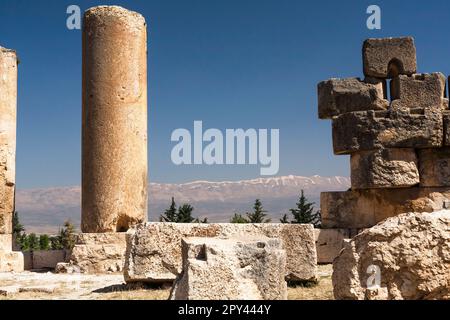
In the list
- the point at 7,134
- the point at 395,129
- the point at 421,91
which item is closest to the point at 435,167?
the point at 395,129

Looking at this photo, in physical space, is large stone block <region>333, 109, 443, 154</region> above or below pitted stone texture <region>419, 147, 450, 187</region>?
above

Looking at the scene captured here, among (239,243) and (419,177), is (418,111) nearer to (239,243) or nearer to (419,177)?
(419,177)

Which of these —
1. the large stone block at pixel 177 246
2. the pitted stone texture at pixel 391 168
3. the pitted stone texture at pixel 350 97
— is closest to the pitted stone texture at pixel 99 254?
the large stone block at pixel 177 246

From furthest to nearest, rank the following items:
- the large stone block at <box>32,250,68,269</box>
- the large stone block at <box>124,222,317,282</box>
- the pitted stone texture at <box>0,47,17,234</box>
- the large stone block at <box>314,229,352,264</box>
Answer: the large stone block at <box>32,250,68,269</box>
the pitted stone texture at <box>0,47,17,234</box>
the large stone block at <box>314,229,352,264</box>
the large stone block at <box>124,222,317,282</box>

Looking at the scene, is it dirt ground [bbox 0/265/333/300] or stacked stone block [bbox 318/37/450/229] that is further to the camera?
stacked stone block [bbox 318/37/450/229]

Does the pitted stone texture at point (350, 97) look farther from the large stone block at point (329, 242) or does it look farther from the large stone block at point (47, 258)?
the large stone block at point (47, 258)

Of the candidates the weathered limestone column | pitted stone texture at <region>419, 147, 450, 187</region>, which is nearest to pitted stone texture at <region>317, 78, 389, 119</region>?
pitted stone texture at <region>419, 147, 450, 187</region>

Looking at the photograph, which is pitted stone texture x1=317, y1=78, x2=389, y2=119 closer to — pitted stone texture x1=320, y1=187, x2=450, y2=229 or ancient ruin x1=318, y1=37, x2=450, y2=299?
ancient ruin x1=318, y1=37, x2=450, y2=299

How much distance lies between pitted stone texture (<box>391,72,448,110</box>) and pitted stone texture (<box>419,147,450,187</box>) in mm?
781

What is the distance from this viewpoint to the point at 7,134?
11.2 meters

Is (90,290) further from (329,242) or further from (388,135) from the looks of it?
(388,135)

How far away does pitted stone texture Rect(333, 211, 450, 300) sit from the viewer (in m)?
4.75

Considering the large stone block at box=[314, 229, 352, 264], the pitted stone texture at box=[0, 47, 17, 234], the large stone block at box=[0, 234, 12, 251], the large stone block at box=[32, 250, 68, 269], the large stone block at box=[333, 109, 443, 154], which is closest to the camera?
the large stone block at box=[333, 109, 443, 154]

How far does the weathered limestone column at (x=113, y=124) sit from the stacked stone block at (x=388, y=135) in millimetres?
3291
